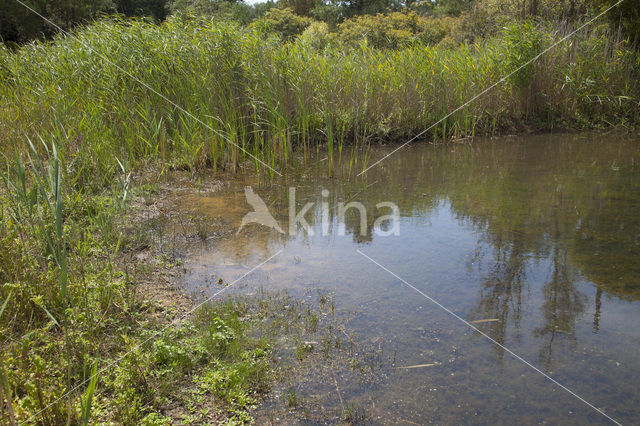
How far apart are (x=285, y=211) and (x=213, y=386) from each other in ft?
8.78

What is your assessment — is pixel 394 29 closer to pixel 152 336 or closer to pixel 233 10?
pixel 233 10

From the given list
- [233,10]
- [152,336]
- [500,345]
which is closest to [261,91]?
[152,336]

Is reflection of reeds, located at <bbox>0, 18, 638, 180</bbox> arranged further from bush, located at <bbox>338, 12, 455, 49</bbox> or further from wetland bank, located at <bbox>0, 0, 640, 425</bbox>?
bush, located at <bbox>338, 12, 455, 49</bbox>

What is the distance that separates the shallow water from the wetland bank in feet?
0.05

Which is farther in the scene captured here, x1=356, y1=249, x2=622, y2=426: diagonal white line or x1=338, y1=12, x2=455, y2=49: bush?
x1=338, y1=12, x2=455, y2=49: bush

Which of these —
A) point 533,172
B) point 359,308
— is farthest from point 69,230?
point 533,172

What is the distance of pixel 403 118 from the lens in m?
8.00

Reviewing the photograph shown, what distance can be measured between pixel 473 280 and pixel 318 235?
1404 millimetres

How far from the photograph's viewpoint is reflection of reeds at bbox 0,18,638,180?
18.2 feet

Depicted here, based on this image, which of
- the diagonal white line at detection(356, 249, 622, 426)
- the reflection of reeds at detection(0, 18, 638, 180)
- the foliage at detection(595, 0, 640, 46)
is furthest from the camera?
the foliage at detection(595, 0, 640, 46)

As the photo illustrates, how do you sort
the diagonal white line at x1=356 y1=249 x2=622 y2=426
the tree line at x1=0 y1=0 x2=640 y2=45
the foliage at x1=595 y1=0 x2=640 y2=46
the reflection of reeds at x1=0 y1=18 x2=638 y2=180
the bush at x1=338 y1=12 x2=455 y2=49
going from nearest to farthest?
the diagonal white line at x1=356 y1=249 x2=622 y2=426, the reflection of reeds at x1=0 y1=18 x2=638 y2=180, the foliage at x1=595 y1=0 x2=640 y2=46, the tree line at x1=0 y1=0 x2=640 y2=45, the bush at x1=338 y1=12 x2=455 y2=49

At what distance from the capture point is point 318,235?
13.0 feet

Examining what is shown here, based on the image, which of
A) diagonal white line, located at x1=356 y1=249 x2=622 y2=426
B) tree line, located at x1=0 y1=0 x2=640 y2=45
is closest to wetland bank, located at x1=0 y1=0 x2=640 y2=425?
diagonal white line, located at x1=356 y1=249 x2=622 y2=426

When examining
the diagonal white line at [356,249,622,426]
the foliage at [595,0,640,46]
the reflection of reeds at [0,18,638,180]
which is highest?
the foliage at [595,0,640,46]
